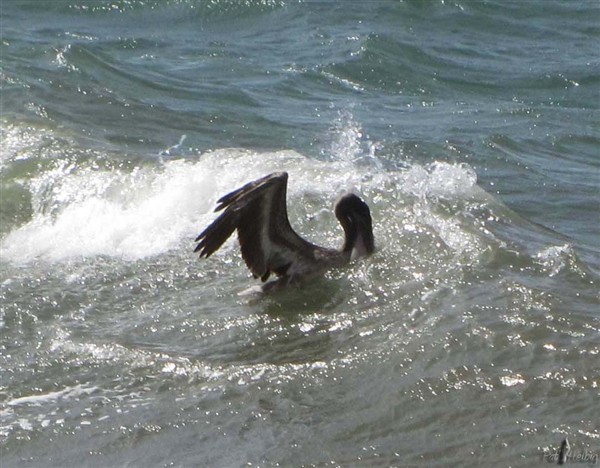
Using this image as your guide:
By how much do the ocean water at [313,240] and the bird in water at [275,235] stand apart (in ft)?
0.50

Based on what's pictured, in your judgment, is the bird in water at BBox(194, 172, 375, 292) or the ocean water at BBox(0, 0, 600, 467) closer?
the ocean water at BBox(0, 0, 600, 467)

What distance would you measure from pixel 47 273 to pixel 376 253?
201 centimetres

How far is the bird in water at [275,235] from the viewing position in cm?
743

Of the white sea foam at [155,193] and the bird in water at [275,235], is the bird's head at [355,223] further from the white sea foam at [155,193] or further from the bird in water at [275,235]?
the white sea foam at [155,193]

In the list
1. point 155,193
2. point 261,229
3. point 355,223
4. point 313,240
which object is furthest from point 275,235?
point 155,193

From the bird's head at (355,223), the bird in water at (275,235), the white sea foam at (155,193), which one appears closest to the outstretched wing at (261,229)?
the bird in water at (275,235)

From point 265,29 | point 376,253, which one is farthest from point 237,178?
point 265,29

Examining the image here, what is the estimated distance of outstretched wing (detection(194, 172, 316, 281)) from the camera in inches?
292

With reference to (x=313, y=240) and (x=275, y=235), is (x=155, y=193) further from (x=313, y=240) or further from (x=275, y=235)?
(x=275, y=235)

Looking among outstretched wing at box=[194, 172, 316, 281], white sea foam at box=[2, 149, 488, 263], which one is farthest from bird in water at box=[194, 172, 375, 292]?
white sea foam at box=[2, 149, 488, 263]

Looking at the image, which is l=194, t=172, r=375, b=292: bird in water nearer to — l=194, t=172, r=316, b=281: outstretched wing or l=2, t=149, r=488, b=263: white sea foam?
l=194, t=172, r=316, b=281: outstretched wing

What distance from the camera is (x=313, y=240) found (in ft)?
28.6

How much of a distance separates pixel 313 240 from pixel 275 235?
3.24 feet

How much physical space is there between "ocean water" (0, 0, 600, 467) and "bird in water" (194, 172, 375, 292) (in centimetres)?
15
